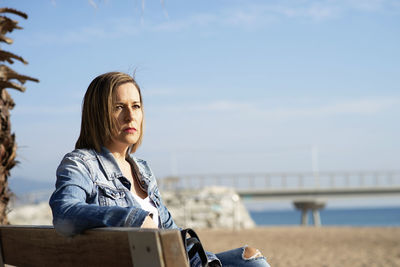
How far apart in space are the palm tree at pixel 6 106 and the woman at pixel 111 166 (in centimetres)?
162

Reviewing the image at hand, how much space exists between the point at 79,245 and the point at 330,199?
102 feet

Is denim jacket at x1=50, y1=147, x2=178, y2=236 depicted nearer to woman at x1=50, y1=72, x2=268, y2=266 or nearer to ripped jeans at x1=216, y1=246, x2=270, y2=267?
woman at x1=50, y1=72, x2=268, y2=266

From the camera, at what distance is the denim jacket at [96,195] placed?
1.77 meters

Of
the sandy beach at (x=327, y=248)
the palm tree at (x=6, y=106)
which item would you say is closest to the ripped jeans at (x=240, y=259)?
the palm tree at (x=6, y=106)

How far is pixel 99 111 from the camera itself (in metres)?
2.32

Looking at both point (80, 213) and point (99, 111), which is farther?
point (99, 111)

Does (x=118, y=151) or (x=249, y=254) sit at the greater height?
(x=118, y=151)

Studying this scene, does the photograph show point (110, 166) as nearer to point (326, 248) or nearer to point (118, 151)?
point (118, 151)

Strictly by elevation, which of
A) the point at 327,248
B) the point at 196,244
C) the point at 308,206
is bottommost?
the point at 308,206

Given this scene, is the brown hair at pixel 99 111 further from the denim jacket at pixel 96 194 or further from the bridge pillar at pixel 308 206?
the bridge pillar at pixel 308 206

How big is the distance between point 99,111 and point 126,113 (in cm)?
12

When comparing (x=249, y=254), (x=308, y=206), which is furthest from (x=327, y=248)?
(x=308, y=206)

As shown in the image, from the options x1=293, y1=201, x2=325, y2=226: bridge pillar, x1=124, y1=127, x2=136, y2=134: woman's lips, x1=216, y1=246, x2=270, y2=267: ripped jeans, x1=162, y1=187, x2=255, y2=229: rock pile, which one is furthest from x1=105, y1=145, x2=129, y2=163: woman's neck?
x1=293, y1=201, x2=325, y2=226: bridge pillar

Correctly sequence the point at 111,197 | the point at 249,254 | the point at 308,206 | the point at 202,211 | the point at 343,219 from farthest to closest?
the point at 343,219
the point at 308,206
the point at 202,211
the point at 111,197
the point at 249,254
